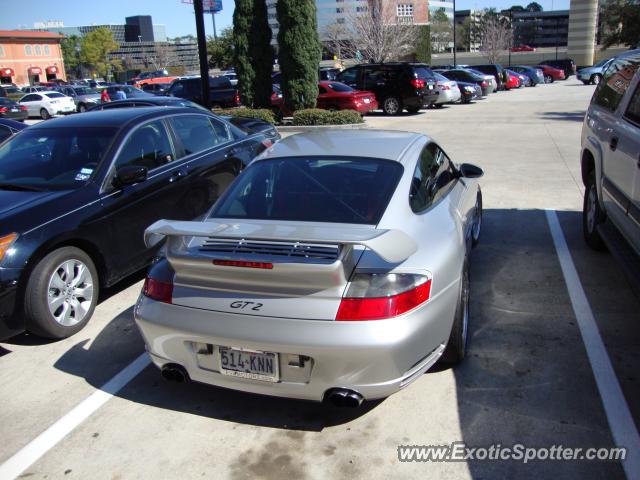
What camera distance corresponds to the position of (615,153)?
4.72 meters

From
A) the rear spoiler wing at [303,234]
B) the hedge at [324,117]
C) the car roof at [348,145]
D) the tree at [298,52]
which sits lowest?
the hedge at [324,117]

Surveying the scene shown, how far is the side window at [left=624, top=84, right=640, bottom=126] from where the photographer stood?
4432 mm

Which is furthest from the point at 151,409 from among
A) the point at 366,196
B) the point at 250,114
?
the point at 250,114

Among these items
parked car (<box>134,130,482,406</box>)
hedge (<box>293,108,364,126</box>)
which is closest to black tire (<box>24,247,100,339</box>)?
parked car (<box>134,130,482,406</box>)

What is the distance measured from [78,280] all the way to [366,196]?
2536mm

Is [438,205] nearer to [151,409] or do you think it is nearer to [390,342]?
[390,342]

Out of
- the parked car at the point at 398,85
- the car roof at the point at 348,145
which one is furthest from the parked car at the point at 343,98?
the car roof at the point at 348,145

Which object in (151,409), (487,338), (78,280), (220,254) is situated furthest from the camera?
(78,280)

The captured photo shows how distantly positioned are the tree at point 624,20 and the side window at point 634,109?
159ft

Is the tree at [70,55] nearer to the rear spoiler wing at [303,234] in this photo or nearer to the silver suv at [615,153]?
the silver suv at [615,153]

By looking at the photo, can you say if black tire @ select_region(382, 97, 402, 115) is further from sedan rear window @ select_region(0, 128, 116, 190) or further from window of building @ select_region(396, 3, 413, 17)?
window of building @ select_region(396, 3, 413, 17)

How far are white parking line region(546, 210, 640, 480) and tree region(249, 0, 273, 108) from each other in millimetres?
14979

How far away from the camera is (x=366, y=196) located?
356cm

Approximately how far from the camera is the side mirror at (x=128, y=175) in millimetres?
4965
